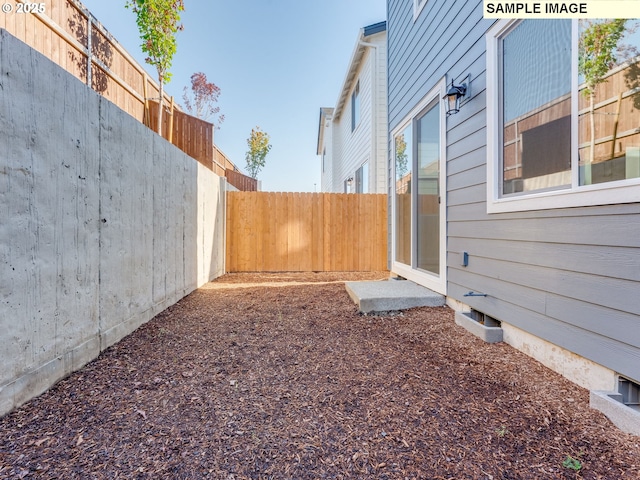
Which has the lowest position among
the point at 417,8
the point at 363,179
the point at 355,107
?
the point at 363,179

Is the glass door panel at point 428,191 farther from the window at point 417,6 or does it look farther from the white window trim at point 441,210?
the window at point 417,6

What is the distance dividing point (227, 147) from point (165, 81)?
47.8 feet

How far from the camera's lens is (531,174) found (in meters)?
2.40

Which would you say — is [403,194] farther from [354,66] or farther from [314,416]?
[354,66]

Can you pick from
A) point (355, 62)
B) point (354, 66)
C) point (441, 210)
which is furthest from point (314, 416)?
point (354, 66)

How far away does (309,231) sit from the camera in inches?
284

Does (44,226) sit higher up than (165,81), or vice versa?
(165,81)

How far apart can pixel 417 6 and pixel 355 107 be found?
18.4 ft

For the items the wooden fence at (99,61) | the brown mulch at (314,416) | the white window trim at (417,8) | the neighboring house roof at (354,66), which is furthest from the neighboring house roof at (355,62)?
the brown mulch at (314,416)

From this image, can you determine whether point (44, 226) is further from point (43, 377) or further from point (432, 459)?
point (432, 459)

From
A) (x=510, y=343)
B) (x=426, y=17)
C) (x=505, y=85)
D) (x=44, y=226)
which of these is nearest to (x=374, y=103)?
(x=426, y=17)

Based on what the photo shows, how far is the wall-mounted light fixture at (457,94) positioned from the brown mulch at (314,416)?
2.15 m

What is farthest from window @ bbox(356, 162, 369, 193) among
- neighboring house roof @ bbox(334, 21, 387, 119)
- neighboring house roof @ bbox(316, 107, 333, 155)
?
neighboring house roof @ bbox(316, 107, 333, 155)

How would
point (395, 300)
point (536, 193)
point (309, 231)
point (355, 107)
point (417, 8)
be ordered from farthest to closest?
point (355, 107) → point (309, 231) → point (417, 8) → point (395, 300) → point (536, 193)
